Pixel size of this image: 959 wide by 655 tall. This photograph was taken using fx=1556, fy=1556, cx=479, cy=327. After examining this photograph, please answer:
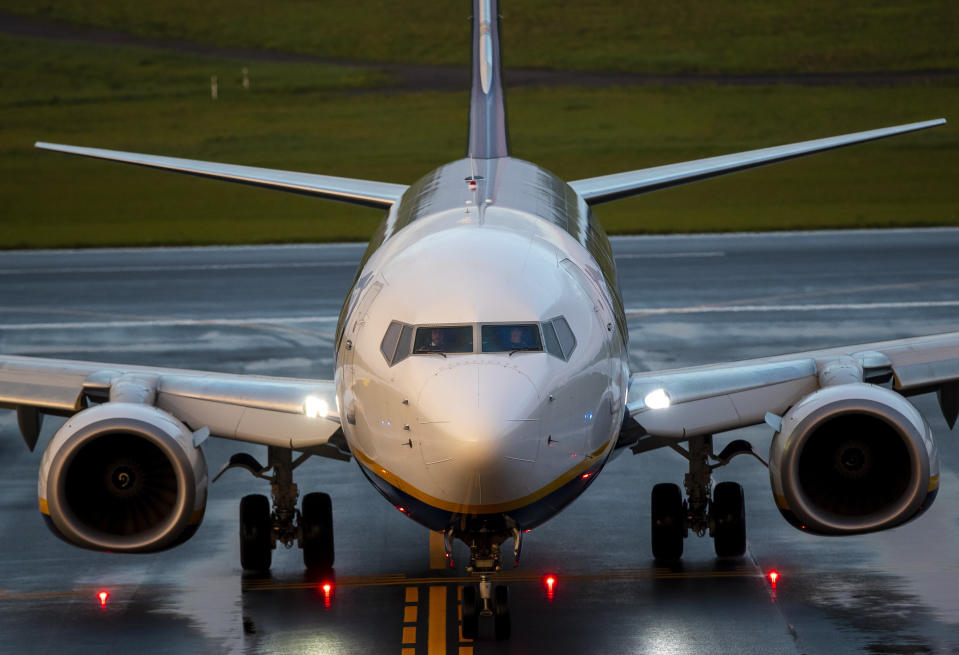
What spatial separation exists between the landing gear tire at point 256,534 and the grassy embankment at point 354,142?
2899 cm

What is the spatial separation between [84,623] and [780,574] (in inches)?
293

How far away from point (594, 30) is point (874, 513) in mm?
86012

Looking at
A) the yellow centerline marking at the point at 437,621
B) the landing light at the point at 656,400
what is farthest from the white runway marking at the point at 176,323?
the landing light at the point at 656,400

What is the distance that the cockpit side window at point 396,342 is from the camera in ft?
45.2

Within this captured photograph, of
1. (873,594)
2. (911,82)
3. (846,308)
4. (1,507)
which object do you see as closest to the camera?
(873,594)

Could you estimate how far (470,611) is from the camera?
14602 millimetres

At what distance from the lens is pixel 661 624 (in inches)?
612

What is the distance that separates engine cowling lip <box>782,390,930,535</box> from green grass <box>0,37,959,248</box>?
102ft

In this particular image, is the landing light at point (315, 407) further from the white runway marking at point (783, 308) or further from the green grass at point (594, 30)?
the green grass at point (594, 30)

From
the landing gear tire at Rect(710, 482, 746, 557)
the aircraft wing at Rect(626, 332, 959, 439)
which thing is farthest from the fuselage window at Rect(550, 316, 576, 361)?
the landing gear tire at Rect(710, 482, 746, 557)

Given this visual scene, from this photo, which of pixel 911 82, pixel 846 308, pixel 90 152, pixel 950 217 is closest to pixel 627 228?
pixel 950 217

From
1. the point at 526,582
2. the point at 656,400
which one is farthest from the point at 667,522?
the point at 656,400

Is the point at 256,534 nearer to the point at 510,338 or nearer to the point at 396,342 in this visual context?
the point at 396,342

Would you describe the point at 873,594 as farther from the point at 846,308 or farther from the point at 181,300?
the point at 181,300
